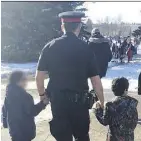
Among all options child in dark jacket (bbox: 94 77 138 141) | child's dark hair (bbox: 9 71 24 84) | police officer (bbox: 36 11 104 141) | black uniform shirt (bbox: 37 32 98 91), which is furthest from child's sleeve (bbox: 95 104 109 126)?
child's dark hair (bbox: 9 71 24 84)

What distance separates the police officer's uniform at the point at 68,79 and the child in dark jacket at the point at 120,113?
199mm

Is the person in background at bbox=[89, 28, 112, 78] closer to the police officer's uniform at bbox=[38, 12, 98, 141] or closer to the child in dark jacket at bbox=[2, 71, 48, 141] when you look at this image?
the child in dark jacket at bbox=[2, 71, 48, 141]

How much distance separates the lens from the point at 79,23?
3.34 m

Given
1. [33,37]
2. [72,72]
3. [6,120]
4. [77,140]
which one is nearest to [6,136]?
[6,120]

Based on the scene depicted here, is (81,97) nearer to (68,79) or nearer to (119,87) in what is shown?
(68,79)

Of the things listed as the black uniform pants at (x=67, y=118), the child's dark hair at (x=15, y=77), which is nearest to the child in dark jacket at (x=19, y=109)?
the child's dark hair at (x=15, y=77)

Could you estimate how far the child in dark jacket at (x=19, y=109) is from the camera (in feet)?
12.4

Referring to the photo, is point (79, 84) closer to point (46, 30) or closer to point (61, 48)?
point (61, 48)

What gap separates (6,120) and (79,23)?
1430 millimetres

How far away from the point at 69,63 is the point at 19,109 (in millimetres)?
910

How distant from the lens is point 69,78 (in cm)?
323

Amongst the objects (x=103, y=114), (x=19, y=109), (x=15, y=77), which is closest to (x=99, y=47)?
(x=15, y=77)

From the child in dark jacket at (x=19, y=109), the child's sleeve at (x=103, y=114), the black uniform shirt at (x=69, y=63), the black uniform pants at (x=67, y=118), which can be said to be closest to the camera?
the black uniform shirt at (x=69, y=63)

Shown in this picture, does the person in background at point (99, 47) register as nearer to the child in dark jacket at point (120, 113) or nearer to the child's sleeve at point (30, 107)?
the child's sleeve at point (30, 107)
